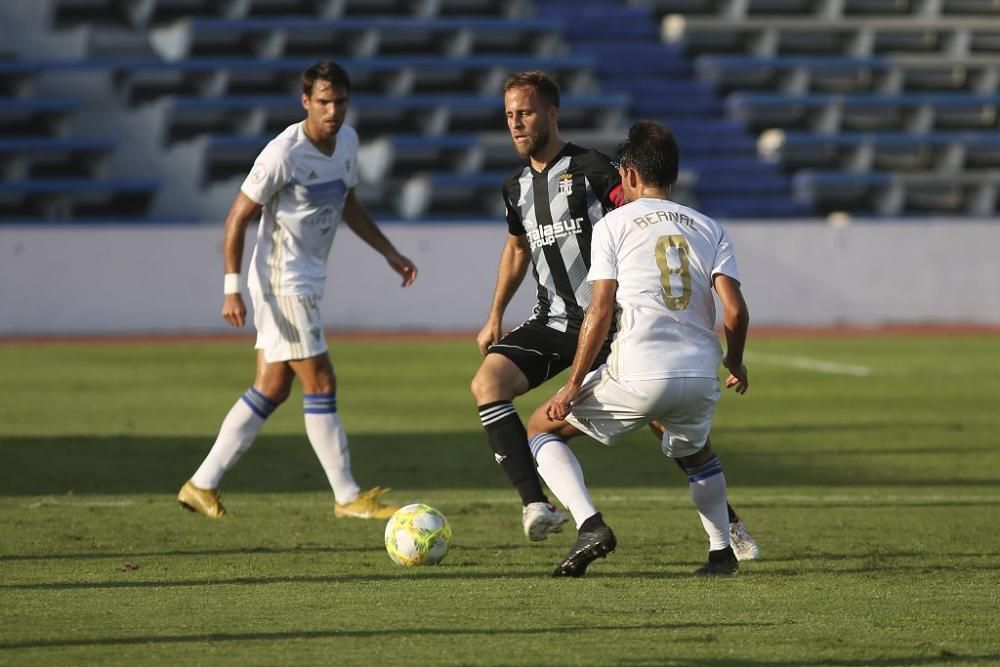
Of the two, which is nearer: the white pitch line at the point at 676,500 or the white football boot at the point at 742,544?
the white football boot at the point at 742,544

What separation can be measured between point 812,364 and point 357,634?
13151mm

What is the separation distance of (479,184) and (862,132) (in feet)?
24.1

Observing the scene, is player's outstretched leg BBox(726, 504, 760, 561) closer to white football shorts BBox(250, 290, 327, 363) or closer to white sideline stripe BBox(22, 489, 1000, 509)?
white sideline stripe BBox(22, 489, 1000, 509)

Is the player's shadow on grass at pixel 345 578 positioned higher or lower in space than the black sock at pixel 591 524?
lower

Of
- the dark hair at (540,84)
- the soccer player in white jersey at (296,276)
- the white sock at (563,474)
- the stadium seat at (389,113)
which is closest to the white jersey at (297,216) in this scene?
the soccer player in white jersey at (296,276)

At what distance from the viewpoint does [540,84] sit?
6367 mm

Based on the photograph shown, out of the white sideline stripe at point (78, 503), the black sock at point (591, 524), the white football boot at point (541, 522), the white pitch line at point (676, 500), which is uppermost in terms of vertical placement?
the black sock at point (591, 524)

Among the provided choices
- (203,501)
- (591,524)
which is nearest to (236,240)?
(203,501)

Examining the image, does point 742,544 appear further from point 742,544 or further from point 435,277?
point 435,277

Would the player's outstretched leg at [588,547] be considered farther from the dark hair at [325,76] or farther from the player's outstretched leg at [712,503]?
the dark hair at [325,76]

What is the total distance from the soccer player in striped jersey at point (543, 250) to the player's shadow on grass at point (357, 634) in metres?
1.33

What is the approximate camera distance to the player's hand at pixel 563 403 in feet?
19.1

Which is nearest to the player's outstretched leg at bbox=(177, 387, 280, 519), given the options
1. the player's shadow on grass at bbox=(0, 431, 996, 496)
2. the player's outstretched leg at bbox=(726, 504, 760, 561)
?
the player's shadow on grass at bbox=(0, 431, 996, 496)

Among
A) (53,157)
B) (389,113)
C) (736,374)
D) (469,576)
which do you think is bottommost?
(53,157)
